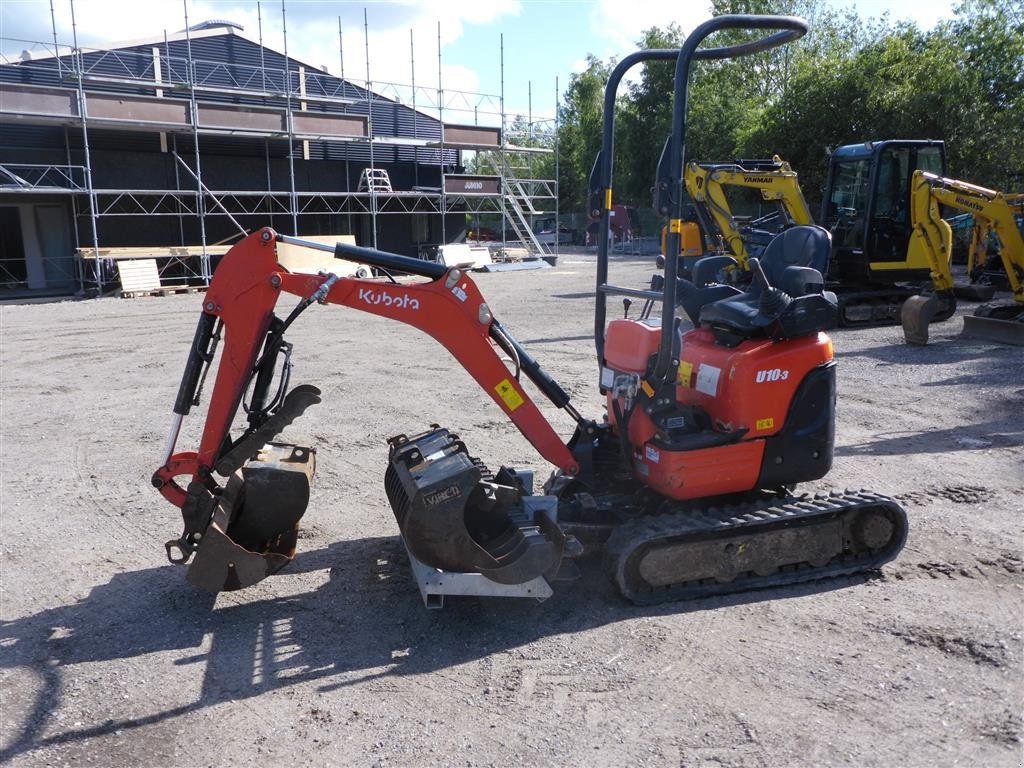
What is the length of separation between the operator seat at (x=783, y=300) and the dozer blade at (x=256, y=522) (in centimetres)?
262

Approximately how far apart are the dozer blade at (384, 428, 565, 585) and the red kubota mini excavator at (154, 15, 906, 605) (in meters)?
0.01

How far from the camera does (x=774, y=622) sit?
449 cm

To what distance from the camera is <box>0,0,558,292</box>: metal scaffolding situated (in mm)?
21344

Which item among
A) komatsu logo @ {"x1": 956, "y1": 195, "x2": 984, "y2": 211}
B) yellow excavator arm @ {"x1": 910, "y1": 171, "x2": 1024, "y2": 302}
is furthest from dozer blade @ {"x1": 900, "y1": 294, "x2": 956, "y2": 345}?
komatsu logo @ {"x1": 956, "y1": 195, "x2": 984, "y2": 211}

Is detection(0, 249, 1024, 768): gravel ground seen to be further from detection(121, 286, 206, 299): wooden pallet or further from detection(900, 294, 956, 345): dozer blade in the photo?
detection(121, 286, 206, 299): wooden pallet

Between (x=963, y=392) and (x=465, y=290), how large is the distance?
23.5 feet

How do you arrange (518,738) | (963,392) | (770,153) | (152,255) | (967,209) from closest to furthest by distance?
1. (518,738)
2. (963,392)
3. (967,209)
4. (152,255)
5. (770,153)

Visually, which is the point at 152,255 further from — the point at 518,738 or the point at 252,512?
the point at 518,738

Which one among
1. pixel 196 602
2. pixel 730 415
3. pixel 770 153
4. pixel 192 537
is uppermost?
pixel 770 153

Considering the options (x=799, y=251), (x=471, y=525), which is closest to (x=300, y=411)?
(x=471, y=525)

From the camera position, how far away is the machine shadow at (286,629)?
404 centimetres

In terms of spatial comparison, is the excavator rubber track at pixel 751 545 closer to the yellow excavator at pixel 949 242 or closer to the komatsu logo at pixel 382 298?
the komatsu logo at pixel 382 298

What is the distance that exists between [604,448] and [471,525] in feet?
3.49

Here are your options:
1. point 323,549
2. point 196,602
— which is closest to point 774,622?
point 323,549
